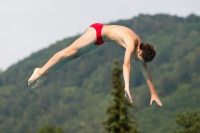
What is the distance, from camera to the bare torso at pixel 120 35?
17.9 meters

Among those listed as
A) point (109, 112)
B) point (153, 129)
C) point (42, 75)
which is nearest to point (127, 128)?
point (109, 112)

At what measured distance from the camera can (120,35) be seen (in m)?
18.3

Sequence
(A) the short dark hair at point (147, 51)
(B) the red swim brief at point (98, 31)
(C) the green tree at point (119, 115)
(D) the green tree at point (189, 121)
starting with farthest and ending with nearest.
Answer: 1. (D) the green tree at point (189, 121)
2. (C) the green tree at point (119, 115)
3. (B) the red swim brief at point (98, 31)
4. (A) the short dark hair at point (147, 51)

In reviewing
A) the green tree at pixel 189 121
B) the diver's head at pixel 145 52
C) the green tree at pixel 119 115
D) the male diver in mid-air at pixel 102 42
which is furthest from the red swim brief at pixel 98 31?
the green tree at pixel 189 121

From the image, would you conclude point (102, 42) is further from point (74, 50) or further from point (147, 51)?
point (147, 51)

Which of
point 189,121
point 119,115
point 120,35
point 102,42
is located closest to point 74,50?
point 102,42

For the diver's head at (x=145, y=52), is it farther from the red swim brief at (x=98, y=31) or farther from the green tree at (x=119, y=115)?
the green tree at (x=119, y=115)

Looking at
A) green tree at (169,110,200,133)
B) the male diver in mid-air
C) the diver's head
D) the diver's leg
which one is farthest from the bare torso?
green tree at (169,110,200,133)

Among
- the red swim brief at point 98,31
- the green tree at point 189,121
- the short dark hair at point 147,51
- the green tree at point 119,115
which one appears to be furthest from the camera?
the green tree at point 189,121

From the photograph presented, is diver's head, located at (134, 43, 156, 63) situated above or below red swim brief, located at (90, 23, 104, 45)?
below

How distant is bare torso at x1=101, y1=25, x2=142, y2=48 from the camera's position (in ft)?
58.8

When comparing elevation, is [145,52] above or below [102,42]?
below

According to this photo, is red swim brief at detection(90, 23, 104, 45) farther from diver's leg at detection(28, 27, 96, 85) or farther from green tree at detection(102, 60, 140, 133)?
green tree at detection(102, 60, 140, 133)

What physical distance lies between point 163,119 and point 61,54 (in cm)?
15625
